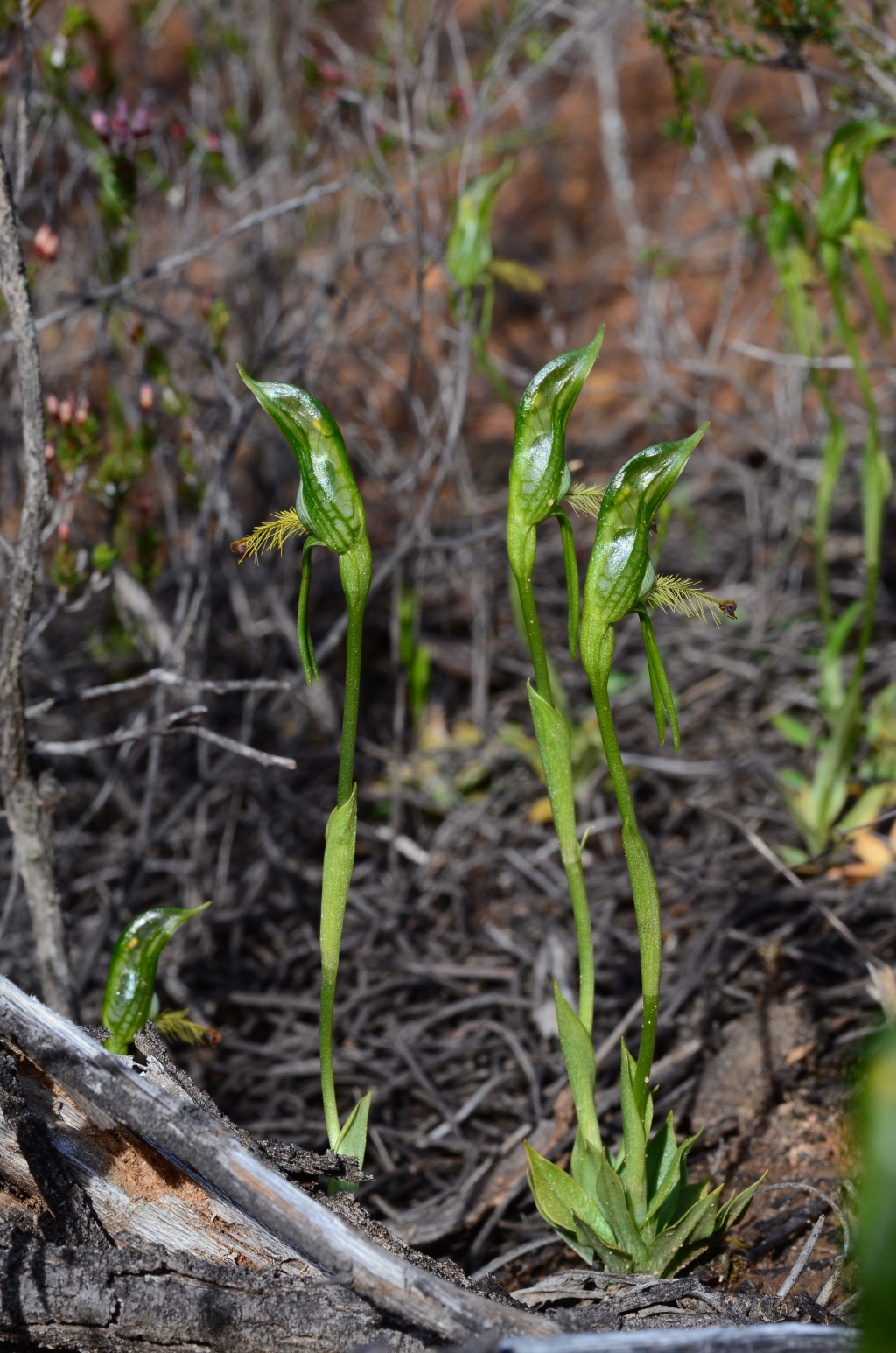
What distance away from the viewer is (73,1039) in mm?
1188

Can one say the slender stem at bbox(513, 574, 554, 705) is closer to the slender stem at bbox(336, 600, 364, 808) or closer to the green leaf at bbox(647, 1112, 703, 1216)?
the slender stem at bbox(336, 600, 364, 808)

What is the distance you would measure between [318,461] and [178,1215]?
3.11ft

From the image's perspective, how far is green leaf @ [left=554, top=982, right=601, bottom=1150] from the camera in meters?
1.36

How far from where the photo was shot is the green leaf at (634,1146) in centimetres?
134

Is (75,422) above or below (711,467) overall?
above

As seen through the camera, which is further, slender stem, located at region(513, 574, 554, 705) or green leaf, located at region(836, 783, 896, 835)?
green leaf, located at region(836, 783, 896, 835)

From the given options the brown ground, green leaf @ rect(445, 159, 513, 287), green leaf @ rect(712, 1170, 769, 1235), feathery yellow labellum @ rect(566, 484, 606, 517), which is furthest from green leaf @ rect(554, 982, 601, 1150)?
green leaf @ rect(445, 159, 513, 287)

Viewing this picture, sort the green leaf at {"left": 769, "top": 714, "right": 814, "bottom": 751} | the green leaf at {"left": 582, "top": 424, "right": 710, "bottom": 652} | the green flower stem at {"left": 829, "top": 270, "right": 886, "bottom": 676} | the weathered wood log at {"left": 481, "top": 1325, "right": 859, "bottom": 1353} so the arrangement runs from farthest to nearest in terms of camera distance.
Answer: the green leaf at {"left": 769, "top": 714, "right": 814, "bottom": 751} → the green flower stem at {"left": 829, "top": 270, "right": 886, "bottom": 676} → the green leaf at {"left": 582, "top": 424, "right": 710, "bottom": 652} → the weathered wood log at {"left": 481, "top": 1325, "right": 859, "bottom": 1353}

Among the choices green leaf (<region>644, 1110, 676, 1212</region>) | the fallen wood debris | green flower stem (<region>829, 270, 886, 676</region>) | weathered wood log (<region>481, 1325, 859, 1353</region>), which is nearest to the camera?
weathered wood log (<region>481, 1325, 859, 1353</region>)

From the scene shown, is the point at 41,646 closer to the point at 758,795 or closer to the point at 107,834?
the point at 107,834

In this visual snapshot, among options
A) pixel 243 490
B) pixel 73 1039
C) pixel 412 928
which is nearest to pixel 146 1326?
pixel 73 1039

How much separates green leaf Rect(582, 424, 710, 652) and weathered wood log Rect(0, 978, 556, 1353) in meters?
0.75

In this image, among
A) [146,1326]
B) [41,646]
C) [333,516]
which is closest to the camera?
[146,1326]

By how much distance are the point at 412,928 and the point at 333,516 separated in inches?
59.6
